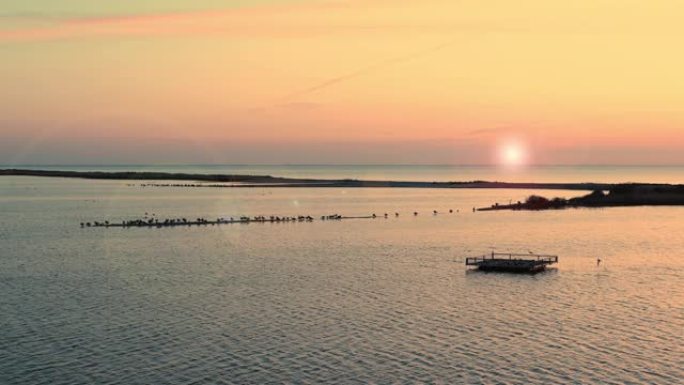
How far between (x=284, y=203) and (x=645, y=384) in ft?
528

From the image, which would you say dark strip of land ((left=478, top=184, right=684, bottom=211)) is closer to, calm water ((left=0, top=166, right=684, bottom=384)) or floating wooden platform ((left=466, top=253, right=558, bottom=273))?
calm water ((left=0, top=166, right=684, bottom=384))

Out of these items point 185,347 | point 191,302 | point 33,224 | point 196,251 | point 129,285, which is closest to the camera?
point 185,347

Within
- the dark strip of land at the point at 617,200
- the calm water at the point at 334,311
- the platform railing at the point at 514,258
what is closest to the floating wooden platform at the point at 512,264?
the platform railing at the point at 514,258

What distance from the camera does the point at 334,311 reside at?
2197 inches

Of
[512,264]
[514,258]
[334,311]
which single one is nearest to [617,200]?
[514,258]

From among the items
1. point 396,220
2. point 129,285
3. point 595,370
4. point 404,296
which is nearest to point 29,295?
point 129,285

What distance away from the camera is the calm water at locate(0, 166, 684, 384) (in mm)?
41625

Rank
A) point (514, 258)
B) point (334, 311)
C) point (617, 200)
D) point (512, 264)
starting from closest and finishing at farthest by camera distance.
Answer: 1. point (334, 311)
2. point (512, 264)
3. point (514, 258)
4. point (617, 200)

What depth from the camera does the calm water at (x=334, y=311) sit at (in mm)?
41625

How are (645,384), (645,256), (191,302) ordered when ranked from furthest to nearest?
(645,256) → (191,302) → (645,384)

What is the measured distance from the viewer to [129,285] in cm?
6719

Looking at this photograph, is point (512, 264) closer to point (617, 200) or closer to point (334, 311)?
point (334, 311)

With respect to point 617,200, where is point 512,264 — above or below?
below

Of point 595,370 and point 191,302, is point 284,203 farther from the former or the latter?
point 595,370
